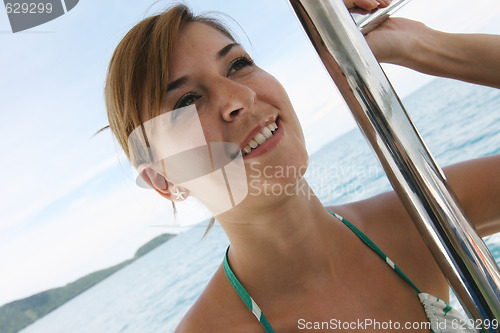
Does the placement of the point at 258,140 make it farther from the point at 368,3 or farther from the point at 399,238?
the point at 399,238

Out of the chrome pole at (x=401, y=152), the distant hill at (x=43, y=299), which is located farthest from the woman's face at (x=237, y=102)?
the distant hill at (x=43, y=299)

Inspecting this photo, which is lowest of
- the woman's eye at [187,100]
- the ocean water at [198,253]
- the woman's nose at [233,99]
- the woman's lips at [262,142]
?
the ocean water at [198,253]

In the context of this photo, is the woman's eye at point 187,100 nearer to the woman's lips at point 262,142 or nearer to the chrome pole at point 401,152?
the woman's lips at point 262,142

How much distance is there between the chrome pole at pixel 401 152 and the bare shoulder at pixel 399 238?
0.57 meters

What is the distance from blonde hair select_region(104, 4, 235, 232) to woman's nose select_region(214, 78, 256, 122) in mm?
128

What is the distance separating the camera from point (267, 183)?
0.71 metres

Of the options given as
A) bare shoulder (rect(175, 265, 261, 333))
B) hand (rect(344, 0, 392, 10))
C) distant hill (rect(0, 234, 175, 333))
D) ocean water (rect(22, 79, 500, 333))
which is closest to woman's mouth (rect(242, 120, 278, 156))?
hand (rect(344, 0, 392, 10))

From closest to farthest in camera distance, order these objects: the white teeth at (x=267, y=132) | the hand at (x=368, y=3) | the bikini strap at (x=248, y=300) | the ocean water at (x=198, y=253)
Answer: the hand at (x=368, y=3)
the white teeth at (x=267, y=132)
the bikini strap at (x=248, y=300)
the ocean water at (x=198, y=253)

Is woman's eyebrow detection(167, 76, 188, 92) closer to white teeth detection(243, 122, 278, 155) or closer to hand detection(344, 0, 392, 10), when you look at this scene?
white teeth detection(243, 122, 278, 155)

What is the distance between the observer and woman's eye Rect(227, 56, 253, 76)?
80 centimetres

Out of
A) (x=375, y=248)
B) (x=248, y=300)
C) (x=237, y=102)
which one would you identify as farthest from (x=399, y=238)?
(x=237, y=102)

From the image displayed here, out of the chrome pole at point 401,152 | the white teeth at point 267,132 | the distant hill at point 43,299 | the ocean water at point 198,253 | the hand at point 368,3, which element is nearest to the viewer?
the chrome pole at point 401,152

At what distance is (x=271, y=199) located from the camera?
0.76 m

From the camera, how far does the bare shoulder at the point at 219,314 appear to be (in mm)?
824
